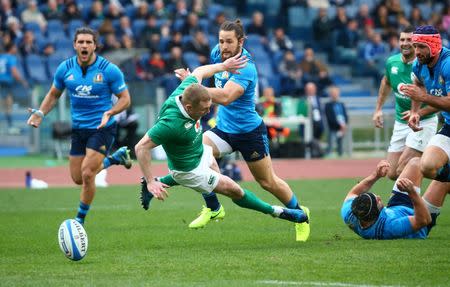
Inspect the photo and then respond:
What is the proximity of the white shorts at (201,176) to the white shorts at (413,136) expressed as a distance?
3.34 m

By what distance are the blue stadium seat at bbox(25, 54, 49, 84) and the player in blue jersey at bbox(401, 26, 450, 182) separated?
17.7 m

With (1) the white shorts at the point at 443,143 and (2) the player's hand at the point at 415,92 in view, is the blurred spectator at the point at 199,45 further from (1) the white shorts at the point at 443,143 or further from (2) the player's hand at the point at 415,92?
(2) the player's hand at the point at 415,92

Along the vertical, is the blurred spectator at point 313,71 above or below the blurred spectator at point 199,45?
below

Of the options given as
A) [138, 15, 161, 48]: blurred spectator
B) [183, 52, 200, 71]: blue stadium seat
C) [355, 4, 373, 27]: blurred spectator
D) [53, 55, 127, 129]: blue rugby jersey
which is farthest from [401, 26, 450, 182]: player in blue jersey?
[355, 4, 373, 27]: blurred spectator

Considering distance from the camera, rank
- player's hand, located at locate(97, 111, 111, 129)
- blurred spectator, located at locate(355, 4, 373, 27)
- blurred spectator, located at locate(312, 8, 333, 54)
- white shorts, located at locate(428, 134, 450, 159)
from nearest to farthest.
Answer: white shorts, located at locate(428, 134, 450, 159)
player's hand, located at locate(97, 111, 111, 129)
blurred spectator, located at locate(312, 8, 333, 54)
blurred spectator, located at locate(355, 4, 373, 27)

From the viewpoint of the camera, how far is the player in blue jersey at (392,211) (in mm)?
11445

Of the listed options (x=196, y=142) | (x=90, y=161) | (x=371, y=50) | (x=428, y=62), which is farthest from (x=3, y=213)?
(x=371, y=50)

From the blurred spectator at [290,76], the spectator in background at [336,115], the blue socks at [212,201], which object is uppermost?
the blue socks at [212,201]

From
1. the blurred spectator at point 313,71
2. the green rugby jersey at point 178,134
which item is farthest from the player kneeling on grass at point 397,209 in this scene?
the blurred spectator at point 313,71

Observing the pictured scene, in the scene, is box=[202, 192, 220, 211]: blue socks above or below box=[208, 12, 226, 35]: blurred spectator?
above

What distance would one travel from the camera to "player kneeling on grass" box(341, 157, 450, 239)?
11430 millimetres

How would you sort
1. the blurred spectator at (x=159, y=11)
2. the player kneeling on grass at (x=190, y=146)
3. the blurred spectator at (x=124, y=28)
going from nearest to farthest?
1. the player kneeling on grass at (x=190, y=146)
2. the blurred spectator at (x=124, y=28)
3. the blurred spectator at (x=159, y=11)

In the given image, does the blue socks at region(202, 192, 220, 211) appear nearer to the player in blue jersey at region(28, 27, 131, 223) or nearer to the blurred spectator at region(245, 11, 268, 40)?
the player in blue jersey at region(28, 27, 131, 223)

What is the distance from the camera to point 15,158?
88.9 ft
